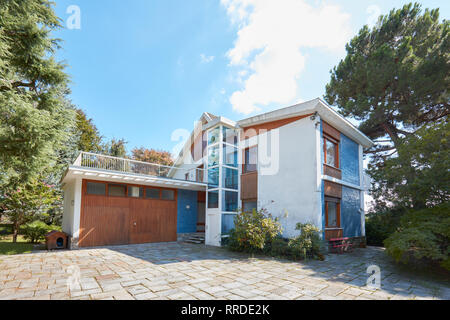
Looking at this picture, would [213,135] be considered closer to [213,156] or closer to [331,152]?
[213,156]

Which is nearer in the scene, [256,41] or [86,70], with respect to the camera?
[256,41]

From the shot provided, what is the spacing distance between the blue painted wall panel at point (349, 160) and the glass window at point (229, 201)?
4942 millimetres

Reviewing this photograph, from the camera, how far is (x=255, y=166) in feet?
35.7

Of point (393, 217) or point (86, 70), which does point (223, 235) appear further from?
point (86, 70)

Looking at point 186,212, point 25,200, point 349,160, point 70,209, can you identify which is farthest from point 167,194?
point 349,160

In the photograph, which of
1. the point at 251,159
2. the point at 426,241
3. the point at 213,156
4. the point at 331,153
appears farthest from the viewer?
the point at 213,156

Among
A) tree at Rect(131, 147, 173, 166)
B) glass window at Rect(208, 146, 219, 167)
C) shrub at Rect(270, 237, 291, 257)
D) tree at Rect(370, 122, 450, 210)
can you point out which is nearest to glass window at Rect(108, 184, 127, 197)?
glass window at Rect(208, 146, 219, 167)

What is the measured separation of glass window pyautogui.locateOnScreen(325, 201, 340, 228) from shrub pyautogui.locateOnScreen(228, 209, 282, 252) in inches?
81.9

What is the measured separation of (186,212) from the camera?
13.5 metres

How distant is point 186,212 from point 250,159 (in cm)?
504
